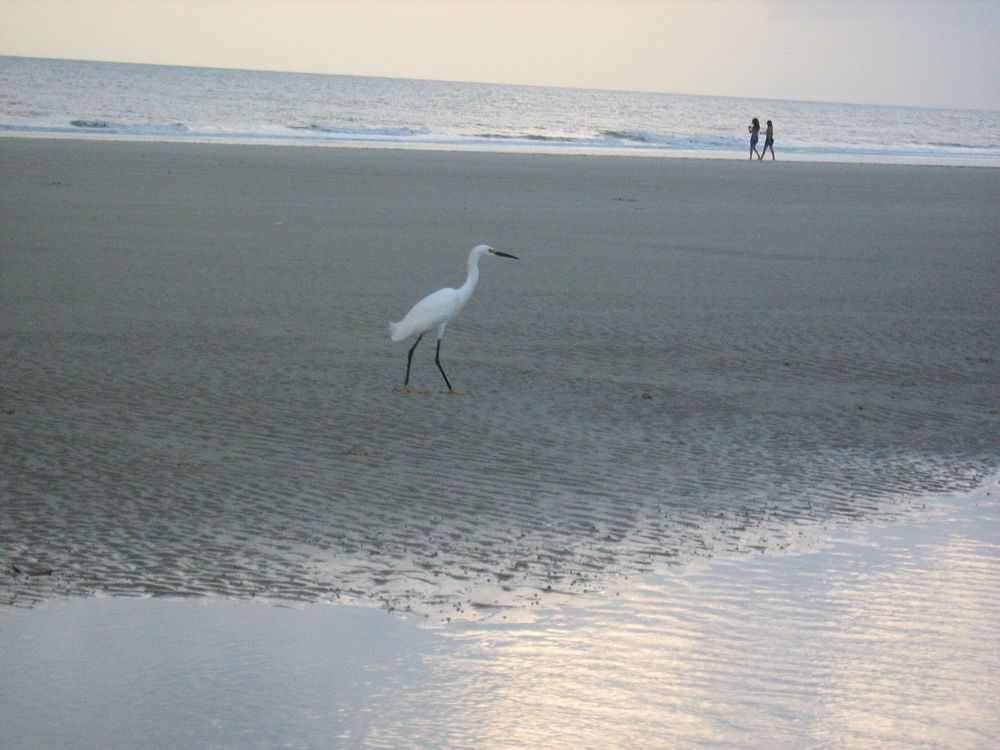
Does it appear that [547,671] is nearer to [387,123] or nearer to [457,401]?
[457,401]

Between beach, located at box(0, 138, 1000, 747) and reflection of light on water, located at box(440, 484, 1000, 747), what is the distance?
2 cm

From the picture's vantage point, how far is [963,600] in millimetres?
4820

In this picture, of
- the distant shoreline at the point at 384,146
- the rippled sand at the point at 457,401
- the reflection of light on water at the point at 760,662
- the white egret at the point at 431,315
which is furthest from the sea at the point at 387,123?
the reflection of light on water at the point at 760,662

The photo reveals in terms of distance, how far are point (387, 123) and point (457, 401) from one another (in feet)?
171

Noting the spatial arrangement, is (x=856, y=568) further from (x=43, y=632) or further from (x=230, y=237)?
(x=230, y=237)

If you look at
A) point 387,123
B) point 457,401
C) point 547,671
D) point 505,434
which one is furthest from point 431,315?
point 387,123

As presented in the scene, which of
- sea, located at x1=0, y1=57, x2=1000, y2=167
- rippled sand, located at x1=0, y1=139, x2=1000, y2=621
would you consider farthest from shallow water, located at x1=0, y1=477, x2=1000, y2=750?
sea, located at x1=0, y1=57, x2=1000, y2=167

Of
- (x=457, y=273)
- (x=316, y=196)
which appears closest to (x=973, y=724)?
(x=457, y=273)

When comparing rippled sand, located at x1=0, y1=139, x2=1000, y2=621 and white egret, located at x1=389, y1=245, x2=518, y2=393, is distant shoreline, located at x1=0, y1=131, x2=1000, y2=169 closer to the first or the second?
rippled sand, located at x1=0, y1=139, x2=1000, y2=621

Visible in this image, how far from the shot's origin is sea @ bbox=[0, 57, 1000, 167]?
1774 inches

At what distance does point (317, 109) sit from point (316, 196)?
46.0m

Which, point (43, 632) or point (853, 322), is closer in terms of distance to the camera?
point (43, 632)

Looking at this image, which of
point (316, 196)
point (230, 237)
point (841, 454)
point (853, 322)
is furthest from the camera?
point (316, 196)

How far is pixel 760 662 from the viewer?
4.14 m
